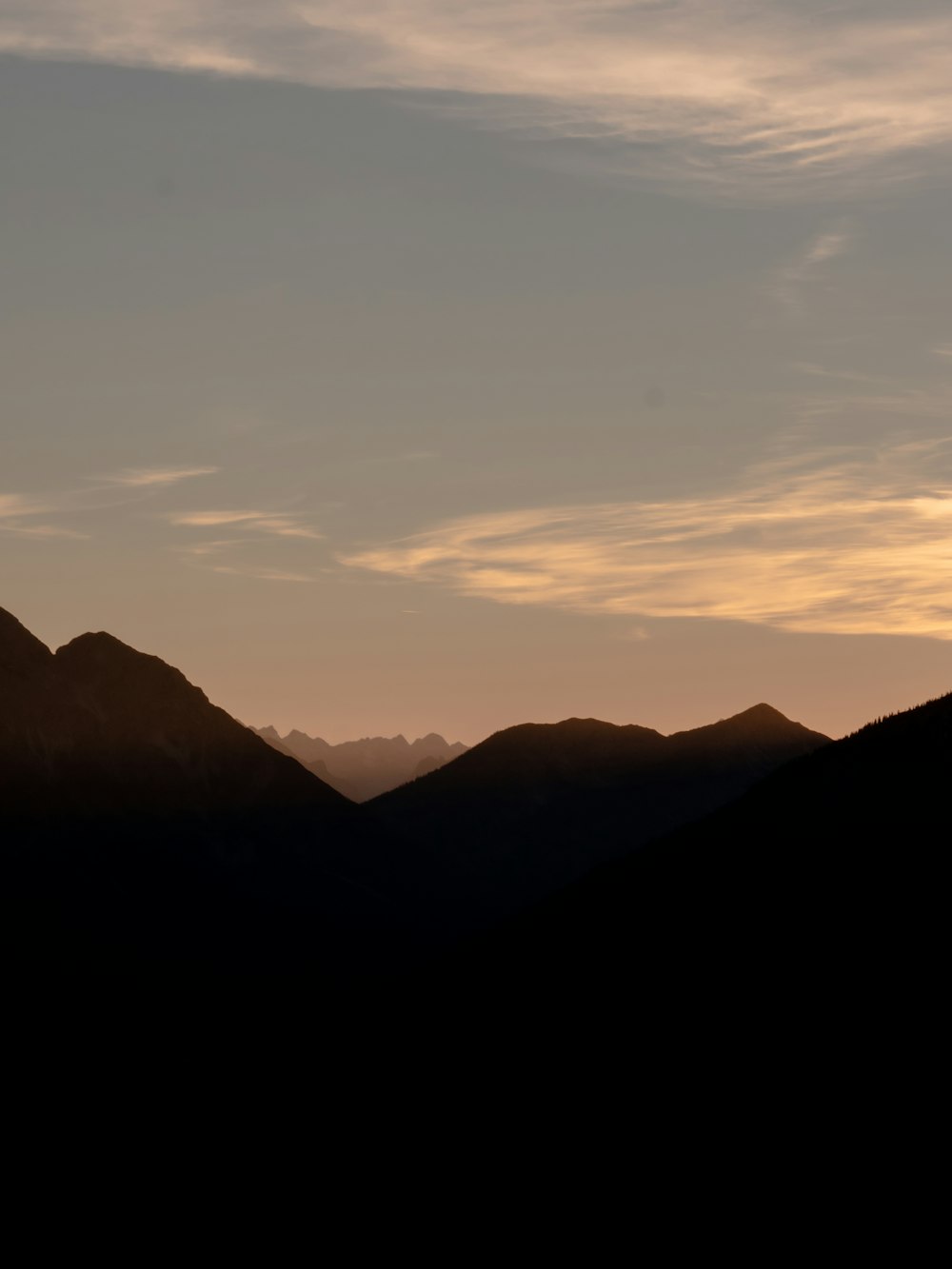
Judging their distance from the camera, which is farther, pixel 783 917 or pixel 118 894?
pixel 118 894

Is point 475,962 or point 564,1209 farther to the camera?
point 475,962

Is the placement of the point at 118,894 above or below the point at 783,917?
above

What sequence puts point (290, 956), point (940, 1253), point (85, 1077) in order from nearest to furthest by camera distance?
point (940, 1253) < point (85, 1077) < point (290, 956)

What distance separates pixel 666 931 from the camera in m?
76.9

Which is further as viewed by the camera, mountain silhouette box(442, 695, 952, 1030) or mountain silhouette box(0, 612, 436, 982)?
mountain silhouette box(0, 612, 436, 982)

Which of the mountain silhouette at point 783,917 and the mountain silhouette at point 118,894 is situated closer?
the mountain silhouette at point 783,917

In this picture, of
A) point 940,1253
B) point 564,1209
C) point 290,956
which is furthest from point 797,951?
point 290,956

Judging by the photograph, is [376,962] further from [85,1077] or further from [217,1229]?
[217,1229]

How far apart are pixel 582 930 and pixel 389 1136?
17079mm

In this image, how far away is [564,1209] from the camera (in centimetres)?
5900

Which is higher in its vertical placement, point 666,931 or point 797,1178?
point 666,931

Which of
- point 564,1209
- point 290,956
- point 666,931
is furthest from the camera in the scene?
point 290,956

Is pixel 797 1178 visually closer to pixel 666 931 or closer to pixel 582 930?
pixel 666 931

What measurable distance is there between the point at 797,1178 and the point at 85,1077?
8296 centimetres
